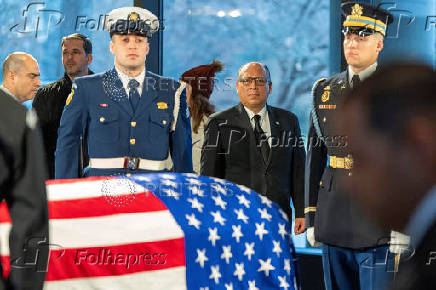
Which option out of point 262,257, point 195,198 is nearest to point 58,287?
point 195,198

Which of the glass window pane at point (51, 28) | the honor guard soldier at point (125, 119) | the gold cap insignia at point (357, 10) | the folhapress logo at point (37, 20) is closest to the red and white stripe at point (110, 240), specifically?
the honor guard soldier at point (125, 119)

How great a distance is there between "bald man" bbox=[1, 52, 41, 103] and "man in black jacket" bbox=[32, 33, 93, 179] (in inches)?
6.5

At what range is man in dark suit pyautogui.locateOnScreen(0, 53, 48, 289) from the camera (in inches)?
49.9

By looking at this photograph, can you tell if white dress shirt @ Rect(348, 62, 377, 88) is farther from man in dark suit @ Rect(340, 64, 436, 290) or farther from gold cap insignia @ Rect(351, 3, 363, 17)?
man in dark suit @ Rect(340, 64, 436, 290)

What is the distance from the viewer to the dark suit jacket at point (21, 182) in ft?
4.16

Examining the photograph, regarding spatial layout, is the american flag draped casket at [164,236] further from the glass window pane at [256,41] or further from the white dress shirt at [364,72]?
the glass window pane at [256,41]

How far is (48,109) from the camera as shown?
13.9 ft

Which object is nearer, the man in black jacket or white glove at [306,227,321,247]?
white glove at [306,227,321,247]

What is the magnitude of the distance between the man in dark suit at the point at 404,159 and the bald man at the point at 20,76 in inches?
153

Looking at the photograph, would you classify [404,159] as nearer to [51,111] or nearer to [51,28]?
[51,111]

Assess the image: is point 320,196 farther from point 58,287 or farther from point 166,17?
point 166,17

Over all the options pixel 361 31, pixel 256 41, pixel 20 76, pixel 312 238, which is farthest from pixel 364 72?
pixel 20 76

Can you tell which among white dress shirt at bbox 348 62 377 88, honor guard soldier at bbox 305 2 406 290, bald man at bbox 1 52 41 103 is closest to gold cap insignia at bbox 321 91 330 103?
honor guard soldier at bbox 305 2 406 290

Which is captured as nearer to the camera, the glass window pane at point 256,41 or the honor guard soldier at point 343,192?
the honor guard soldier at point 343,192
